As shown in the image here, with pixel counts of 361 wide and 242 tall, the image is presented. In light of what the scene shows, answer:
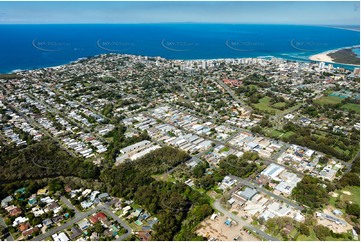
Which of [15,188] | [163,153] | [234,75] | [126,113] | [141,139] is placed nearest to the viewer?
[15,188]

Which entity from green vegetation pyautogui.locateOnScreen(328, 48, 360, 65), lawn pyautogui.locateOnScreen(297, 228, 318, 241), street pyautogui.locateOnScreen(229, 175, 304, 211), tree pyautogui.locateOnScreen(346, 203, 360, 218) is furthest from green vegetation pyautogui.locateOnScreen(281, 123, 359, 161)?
green vegetation pyautogui.locateOnScreen(328, 48, 360, 65)

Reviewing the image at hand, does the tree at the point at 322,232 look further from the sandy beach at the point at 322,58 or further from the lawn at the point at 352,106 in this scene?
the sandy beach at the point at 322,58

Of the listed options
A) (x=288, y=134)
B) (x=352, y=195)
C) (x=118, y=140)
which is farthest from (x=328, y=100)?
(x=118, y=140)

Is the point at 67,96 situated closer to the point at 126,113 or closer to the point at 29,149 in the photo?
the point at 126,113

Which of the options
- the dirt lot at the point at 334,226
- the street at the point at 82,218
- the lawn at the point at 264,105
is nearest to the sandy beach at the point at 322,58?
the lawn at the point at 264,105

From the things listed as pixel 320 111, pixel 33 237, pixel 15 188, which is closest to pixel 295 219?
pixel 33 237

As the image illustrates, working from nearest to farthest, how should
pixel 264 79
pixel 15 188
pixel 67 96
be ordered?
pixel 15 188 < pixel 67 96 < pixel 264 79
